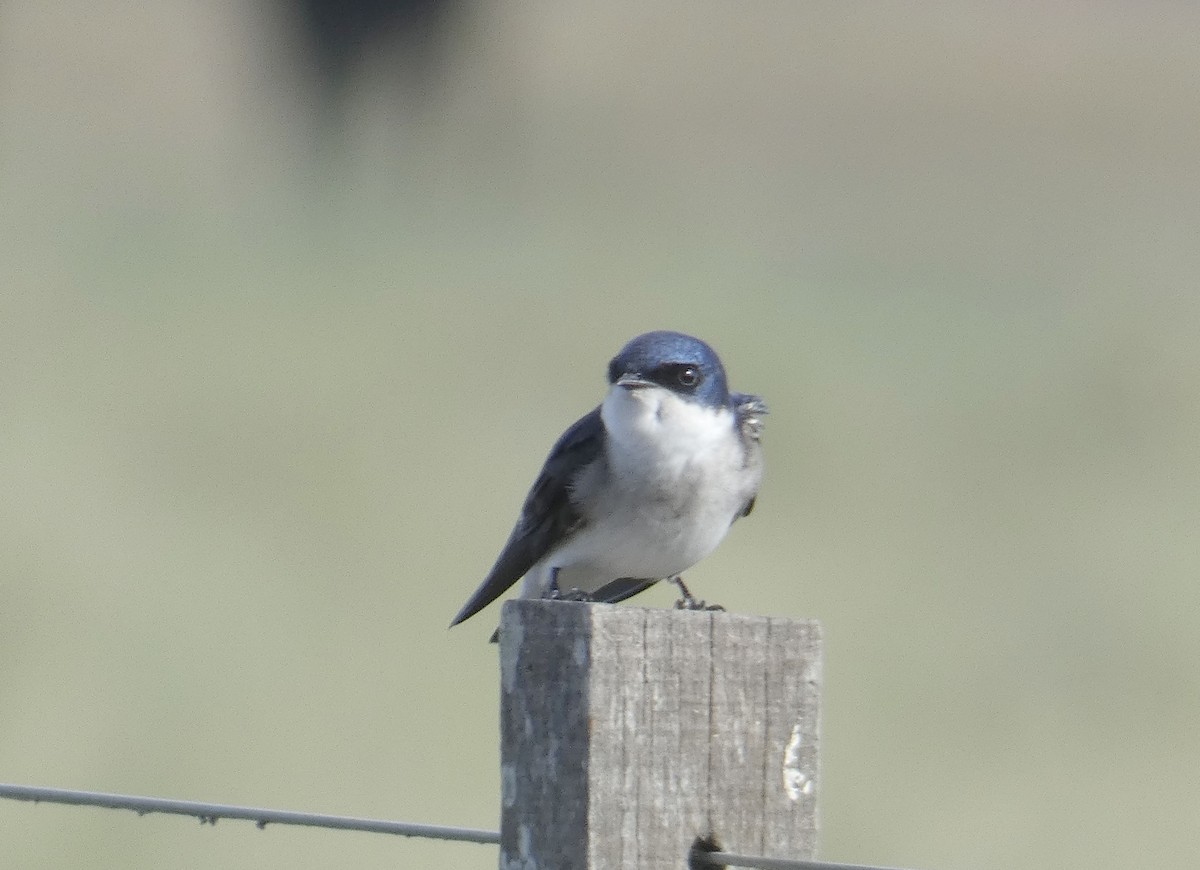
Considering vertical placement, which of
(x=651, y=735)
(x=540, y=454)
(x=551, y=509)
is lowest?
(x=651, y=735)

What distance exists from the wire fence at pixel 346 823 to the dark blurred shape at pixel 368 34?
29.9 m

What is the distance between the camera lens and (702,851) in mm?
2746

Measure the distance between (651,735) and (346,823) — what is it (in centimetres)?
55

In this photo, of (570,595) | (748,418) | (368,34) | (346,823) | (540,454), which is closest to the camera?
(346,823)

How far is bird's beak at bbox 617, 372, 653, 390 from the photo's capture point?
4.84 metres

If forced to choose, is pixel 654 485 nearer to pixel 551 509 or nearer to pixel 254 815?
pixel 551 509

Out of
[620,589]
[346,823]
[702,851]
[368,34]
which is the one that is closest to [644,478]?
[620,589]

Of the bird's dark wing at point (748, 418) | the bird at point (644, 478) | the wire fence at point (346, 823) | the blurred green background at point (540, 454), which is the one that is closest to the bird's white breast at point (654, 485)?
the bird at point (644, 478)

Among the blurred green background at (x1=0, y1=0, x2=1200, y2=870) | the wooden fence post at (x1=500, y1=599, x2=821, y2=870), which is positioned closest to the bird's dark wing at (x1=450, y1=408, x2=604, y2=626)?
the wooden fence post at (x1=500, y1=599, x2=821, y2=870)

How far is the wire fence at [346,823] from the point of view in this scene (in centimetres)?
273

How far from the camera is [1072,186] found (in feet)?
72.3

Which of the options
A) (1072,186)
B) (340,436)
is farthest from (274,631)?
(1072,186)

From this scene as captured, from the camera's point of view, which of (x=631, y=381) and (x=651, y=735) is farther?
(x=631, y=381)

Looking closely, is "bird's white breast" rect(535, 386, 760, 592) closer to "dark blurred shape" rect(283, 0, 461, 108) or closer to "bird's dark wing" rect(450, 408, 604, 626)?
"bird's dark wing" rect(450, 408, 604, 626)
